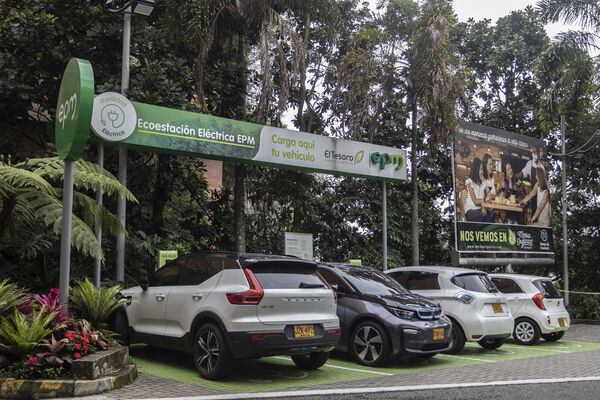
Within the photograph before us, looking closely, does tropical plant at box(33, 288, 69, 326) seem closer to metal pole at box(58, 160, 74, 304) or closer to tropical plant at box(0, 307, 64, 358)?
metal pole at box(58, 160, 74, 304)

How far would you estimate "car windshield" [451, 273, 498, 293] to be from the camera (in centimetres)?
1116

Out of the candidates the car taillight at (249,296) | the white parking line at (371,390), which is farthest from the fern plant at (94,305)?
the white parking line at (371,390)

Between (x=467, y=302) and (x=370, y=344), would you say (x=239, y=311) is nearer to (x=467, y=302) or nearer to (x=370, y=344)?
(x=370, y=344)

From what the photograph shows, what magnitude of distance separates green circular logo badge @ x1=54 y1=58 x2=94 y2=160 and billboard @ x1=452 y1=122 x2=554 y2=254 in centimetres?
1357

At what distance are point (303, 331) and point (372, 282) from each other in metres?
2.75

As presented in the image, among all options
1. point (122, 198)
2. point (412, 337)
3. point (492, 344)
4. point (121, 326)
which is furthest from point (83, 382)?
point (492, 344)

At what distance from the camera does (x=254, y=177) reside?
18.2 m

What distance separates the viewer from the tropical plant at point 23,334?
6.55 metres

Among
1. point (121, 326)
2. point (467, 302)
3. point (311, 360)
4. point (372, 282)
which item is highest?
point (372, 282)

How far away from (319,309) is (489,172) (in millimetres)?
13929

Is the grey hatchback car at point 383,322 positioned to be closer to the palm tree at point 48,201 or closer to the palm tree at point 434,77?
the palm tree at point 48,201

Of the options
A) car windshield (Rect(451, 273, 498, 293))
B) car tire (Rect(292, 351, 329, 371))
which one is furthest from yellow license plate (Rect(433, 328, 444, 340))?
car windshield (Rect(451, 273, 498, 293))

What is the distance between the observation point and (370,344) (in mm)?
9344

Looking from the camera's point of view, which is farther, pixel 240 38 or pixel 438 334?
pixel 240 38
